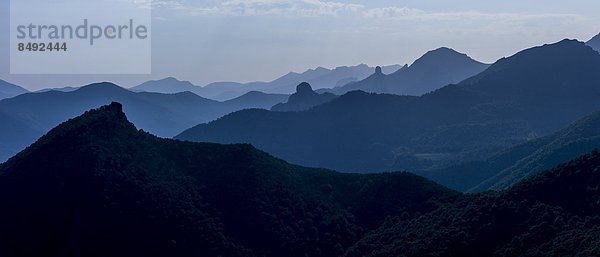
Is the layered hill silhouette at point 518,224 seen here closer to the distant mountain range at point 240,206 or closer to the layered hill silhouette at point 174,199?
the distant mountain range at point 240,206

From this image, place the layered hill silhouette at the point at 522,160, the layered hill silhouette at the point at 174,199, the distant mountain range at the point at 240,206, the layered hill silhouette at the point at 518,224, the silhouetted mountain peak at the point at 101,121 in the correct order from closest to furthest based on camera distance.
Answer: the layered hill silhouette at the point at 518,224 → the distant mountain range at the point at 240,206 → the layered hill silhouette at the point at 174,199 → the silhouetted mountain peak at the point at 101,121 → the layered hill silhouette at the point at 522,160

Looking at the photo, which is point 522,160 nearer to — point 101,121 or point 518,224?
point 518,224

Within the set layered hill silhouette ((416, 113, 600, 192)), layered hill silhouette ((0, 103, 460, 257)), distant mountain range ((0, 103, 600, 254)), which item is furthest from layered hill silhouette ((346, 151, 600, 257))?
layered hill silhouette ((416, 113, 600, 192))

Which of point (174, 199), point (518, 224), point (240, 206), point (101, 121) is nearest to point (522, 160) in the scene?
point (518, 224)

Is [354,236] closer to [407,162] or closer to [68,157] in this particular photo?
[68,157]

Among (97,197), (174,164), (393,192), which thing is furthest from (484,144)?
(97,197)

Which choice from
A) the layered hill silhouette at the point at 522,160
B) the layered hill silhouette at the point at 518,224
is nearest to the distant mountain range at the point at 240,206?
the layered hill silhouette at the point at 518,224

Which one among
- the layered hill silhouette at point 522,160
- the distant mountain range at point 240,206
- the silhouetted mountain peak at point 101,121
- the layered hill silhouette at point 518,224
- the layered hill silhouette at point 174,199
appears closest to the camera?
the layered hill silhouette at point 518,224

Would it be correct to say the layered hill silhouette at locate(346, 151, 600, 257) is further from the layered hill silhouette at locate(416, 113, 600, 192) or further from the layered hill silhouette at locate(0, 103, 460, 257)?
the layered hill silhouette at locate(416, 113, 600, 192)
